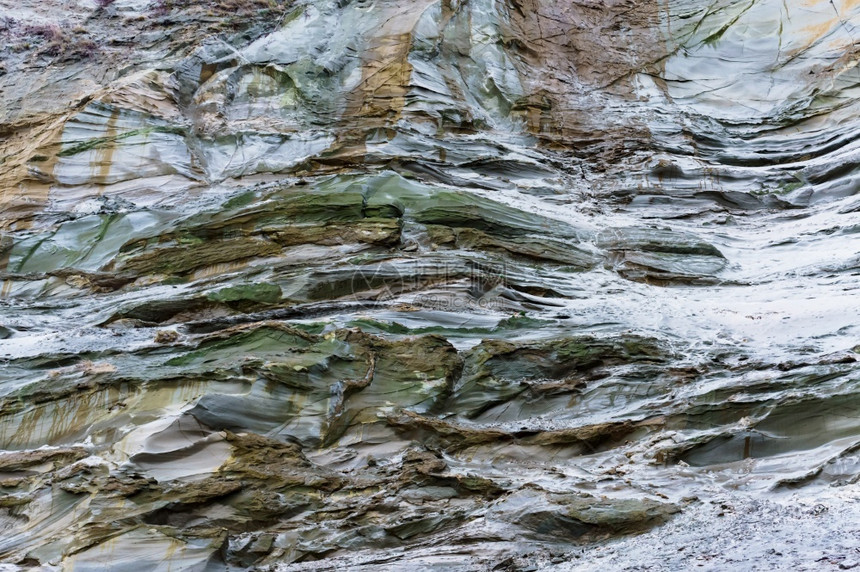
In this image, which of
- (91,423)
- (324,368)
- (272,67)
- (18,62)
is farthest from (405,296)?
(18,62)

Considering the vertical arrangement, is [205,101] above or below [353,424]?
above

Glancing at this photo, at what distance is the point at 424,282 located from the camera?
994cm

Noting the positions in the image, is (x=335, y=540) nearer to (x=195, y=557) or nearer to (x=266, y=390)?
(x=195, y=557)

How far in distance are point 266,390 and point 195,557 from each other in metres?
2.08

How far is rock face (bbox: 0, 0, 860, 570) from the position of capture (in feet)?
20.5

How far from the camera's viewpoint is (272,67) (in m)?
15.0

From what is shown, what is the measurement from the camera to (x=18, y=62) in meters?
16.4

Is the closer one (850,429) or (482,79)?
(850,429)

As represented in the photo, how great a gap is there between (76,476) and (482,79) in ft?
34.5

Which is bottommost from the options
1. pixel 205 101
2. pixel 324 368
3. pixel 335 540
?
pixel 335 540

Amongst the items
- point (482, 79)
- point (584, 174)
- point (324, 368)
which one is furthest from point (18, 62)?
point (324, 368)

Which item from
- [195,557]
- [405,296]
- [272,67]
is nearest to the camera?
[195,557]

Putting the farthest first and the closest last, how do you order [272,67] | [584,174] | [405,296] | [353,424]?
[272,67] → [584,174] → [405,296] → [353,424]

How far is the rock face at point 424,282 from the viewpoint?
6.23m
